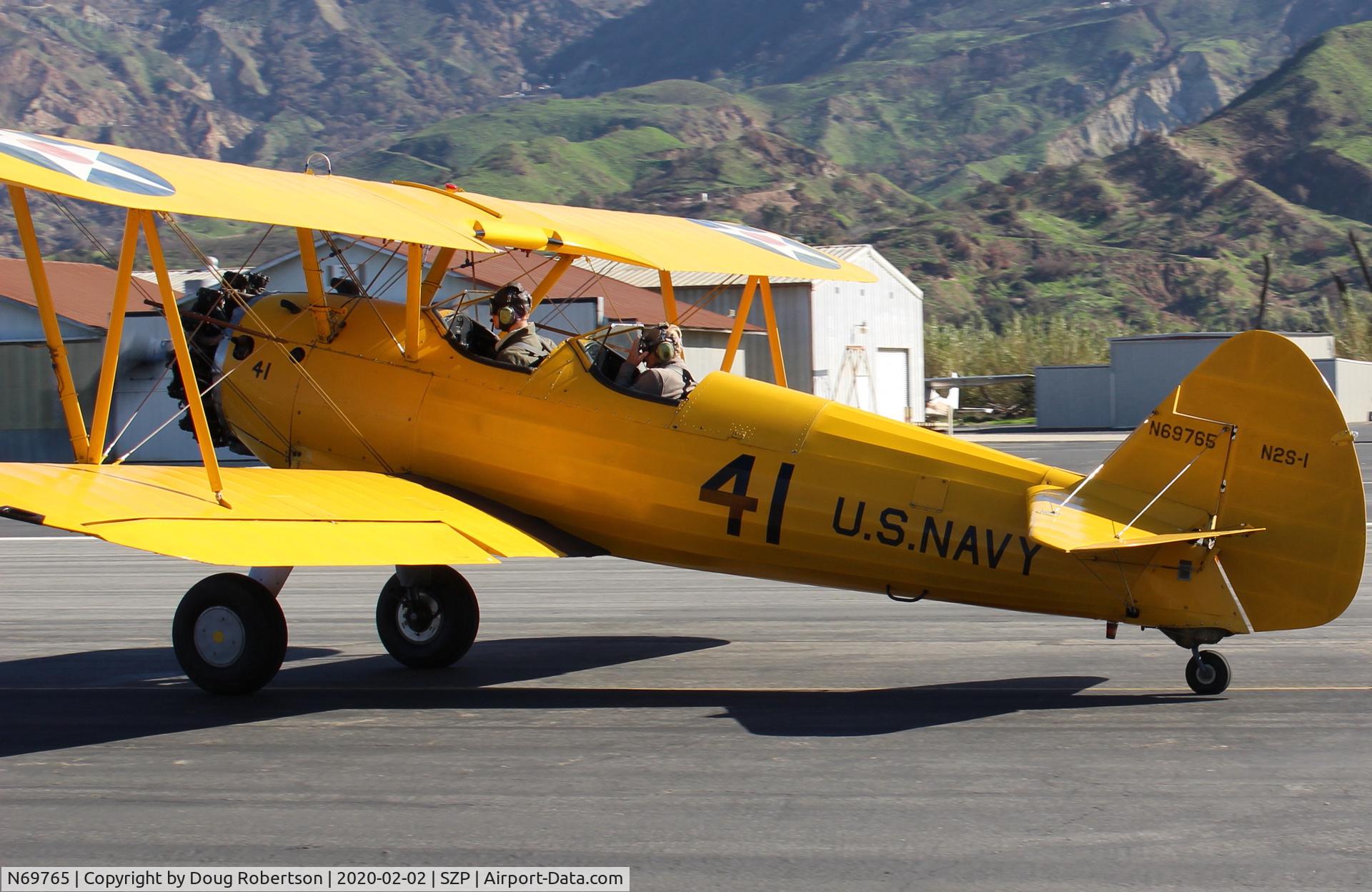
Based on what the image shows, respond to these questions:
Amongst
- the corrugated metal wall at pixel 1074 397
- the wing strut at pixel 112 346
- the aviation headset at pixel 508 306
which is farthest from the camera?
the corrugated metal wall at pixel 1074 397

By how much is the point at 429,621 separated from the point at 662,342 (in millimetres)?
2429

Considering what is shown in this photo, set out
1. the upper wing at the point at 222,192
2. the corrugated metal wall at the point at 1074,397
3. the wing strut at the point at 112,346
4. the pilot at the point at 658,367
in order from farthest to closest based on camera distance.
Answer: the corrugated metal wall at the point at 1074,397 → the pilot at the point at 658,367 → the wing strut at the point at 112,346 → the upper wing at the point at 222,192

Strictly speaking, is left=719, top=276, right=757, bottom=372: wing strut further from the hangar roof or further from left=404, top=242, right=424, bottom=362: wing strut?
the hangar roof

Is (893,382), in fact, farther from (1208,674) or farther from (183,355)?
(183,355)

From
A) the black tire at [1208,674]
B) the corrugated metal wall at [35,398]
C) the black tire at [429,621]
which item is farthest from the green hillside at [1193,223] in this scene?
the black tire at [429,621]

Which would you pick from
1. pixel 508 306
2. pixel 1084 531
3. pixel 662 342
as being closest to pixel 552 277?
pixel 508 306

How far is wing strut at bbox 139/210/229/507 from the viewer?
7.82m

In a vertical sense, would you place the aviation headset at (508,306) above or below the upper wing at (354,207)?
below

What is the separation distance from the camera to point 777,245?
1205 centimetres

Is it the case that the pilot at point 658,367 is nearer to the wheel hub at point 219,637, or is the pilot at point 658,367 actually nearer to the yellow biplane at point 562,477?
the yellow biplane at point 562,477

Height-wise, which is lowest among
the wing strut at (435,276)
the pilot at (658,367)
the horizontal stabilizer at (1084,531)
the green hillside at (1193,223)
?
the horizontal stabilizer at (1084,531)

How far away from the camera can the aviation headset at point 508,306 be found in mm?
9328

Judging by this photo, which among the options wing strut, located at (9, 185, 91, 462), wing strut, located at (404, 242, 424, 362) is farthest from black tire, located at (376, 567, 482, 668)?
wing strut, located at (9, 185, 91, 462)

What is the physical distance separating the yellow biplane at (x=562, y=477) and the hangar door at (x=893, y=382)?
107 feet
